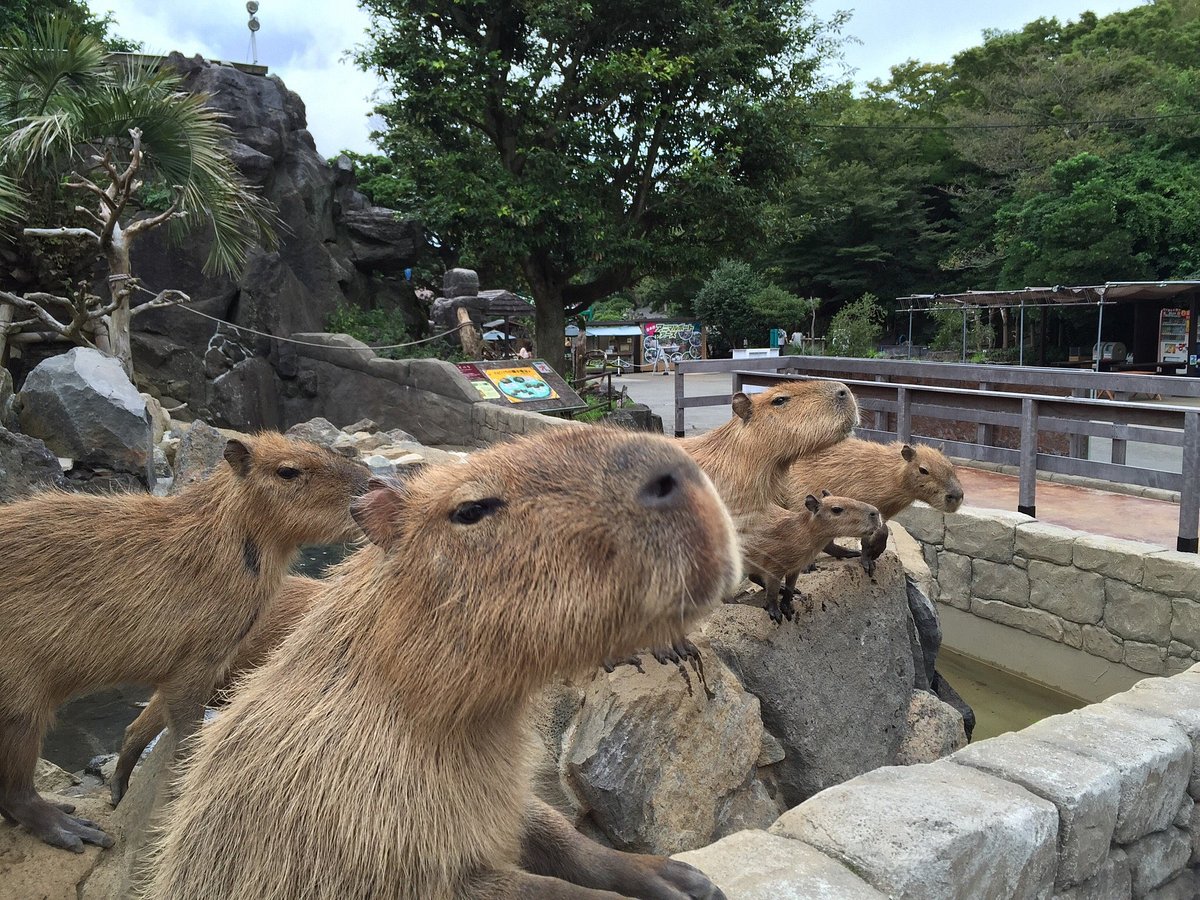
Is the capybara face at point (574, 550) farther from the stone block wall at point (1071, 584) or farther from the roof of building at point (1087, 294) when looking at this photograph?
the roof of building at point (1087, 294)

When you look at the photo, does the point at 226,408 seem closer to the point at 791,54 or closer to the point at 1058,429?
the point at 791,54

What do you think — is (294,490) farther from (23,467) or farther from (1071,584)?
(1071,584)

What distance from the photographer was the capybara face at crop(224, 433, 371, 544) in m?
2.82

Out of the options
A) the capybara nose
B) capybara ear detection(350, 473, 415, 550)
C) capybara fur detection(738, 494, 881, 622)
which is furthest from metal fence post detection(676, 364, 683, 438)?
the capybara nose

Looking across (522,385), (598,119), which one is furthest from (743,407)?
(598,119)

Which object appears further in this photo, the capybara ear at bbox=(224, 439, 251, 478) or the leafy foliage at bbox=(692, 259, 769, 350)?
the leafy foliage at bbox=(692, 259, 769, 350)

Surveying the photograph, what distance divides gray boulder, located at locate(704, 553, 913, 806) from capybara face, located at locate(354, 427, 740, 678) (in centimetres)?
236

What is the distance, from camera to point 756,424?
3512mm

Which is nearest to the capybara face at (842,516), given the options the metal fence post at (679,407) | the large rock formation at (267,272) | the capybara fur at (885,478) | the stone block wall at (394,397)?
the capybara fur at (885,478)

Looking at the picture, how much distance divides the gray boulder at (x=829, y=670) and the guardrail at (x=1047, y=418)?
1.57 metres

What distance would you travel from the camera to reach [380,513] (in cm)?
125

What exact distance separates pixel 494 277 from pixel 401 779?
20.6m

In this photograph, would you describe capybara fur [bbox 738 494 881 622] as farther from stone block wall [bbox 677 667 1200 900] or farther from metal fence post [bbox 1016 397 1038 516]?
metal fence post [bbox 1016 397 1038 516]

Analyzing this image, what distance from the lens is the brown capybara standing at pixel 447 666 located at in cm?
103
